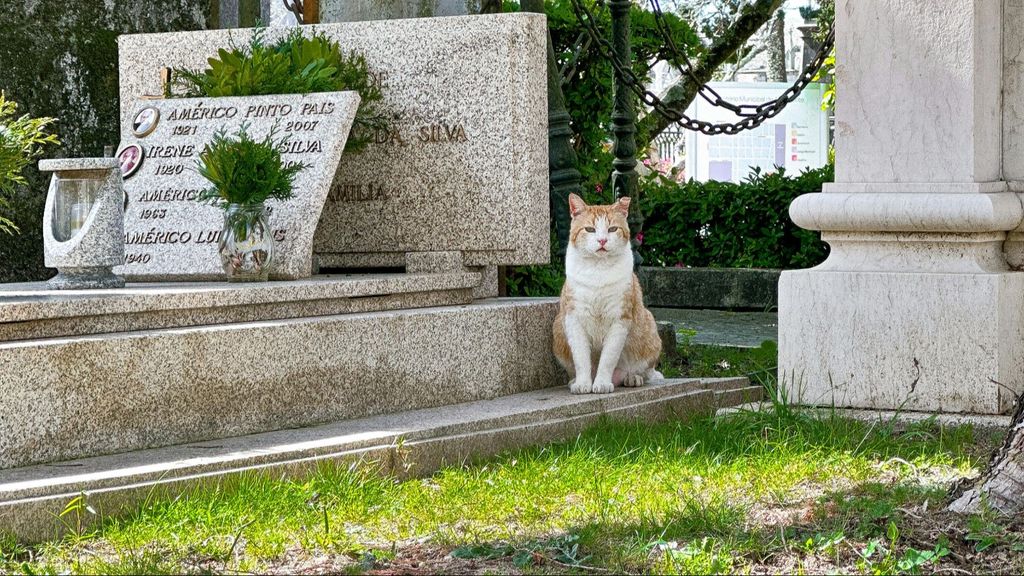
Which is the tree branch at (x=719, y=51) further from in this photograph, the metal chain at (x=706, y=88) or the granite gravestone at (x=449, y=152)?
the granite gravestone at (x=449, y=152)

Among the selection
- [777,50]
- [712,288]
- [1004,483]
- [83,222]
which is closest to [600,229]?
[83,222]

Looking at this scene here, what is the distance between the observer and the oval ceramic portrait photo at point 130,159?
6695 millimetres

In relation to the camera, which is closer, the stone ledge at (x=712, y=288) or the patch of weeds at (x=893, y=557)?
the patch of weeds at (x=893, y=557)

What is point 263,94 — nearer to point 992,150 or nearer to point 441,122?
point 441,122

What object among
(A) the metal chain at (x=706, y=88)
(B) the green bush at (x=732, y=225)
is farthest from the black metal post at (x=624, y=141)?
(B) the green bush at (x=732, y=225)

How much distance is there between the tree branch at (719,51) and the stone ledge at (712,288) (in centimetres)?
152

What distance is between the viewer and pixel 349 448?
4.95 metres

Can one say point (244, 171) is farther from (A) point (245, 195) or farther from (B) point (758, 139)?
(B) point (758, 139)

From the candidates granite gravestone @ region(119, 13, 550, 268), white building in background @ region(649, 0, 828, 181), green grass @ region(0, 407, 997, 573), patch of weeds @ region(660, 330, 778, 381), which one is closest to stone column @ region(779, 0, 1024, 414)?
green grass @ region(0, 407, 997, 573)

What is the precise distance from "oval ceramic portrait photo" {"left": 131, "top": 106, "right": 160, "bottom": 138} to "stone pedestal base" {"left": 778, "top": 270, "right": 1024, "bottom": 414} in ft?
10.0

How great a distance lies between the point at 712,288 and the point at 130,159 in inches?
266

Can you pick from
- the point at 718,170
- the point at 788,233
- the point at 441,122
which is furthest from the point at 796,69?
the point at 441,122

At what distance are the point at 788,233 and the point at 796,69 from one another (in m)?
23.5

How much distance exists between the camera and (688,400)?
6.47 metres
